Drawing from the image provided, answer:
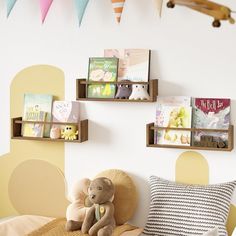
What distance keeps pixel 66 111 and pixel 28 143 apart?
1.16 ft

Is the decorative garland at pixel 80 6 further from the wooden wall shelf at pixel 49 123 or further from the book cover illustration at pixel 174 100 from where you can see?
the wooden wall shelf at pixel 49 123

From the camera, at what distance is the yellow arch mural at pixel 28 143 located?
287 cm

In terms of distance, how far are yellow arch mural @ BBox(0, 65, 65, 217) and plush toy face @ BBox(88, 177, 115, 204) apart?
0.44 m

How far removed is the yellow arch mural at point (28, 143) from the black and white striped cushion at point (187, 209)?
0.67 metres

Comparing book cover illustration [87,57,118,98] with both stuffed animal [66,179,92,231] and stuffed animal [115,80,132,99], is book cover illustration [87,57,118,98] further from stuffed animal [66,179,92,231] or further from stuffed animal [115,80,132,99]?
stuffed animal [66,179,92,231]

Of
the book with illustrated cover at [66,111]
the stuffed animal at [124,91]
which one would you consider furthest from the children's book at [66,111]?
the stuffed animal at [124,91]

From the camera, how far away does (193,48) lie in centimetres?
254

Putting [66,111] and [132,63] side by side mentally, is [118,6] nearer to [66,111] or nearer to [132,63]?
[132,63]

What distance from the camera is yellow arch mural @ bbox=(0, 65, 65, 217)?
287cm

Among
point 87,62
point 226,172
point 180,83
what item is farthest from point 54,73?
point 226,172

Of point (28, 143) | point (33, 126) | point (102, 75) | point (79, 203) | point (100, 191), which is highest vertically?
point (102, 75)

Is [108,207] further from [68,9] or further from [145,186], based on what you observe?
[68,9]

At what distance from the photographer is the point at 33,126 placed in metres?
2.86

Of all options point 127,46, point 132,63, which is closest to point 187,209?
point 132,63
